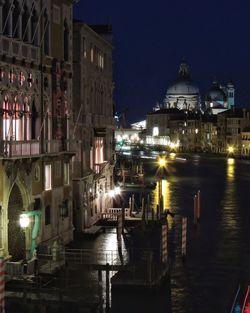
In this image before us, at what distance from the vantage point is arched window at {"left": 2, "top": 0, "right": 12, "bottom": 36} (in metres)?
22.8

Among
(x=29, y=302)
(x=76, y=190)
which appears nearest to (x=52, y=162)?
(x=76, y=190)

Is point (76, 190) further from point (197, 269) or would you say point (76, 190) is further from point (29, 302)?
point (29, 302)

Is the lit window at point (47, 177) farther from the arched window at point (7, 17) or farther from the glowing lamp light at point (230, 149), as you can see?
Result: the glowing lamp light at point (230, 149)

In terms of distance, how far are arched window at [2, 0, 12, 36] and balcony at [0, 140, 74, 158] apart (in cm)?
337

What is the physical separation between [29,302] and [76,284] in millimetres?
3195

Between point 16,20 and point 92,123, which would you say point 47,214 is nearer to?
point 16,20

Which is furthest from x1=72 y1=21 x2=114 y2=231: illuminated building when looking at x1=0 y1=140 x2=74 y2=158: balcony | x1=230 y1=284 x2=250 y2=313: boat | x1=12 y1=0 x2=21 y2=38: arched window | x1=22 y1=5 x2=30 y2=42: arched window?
x1=230 y1=284 x2=250 y2=313: boat

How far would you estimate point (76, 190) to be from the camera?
31.9 meters

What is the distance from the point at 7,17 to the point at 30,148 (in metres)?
4.19

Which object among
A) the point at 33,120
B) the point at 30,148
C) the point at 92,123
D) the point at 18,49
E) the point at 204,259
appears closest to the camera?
the point at 18,49

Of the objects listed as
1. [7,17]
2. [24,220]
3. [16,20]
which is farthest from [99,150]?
[7,17]

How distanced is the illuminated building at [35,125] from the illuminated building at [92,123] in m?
2.86

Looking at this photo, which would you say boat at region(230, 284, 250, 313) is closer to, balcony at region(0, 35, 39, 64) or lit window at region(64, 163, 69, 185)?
lit window at region(64, 163, 69, 185)

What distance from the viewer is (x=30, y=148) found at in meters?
24.2
